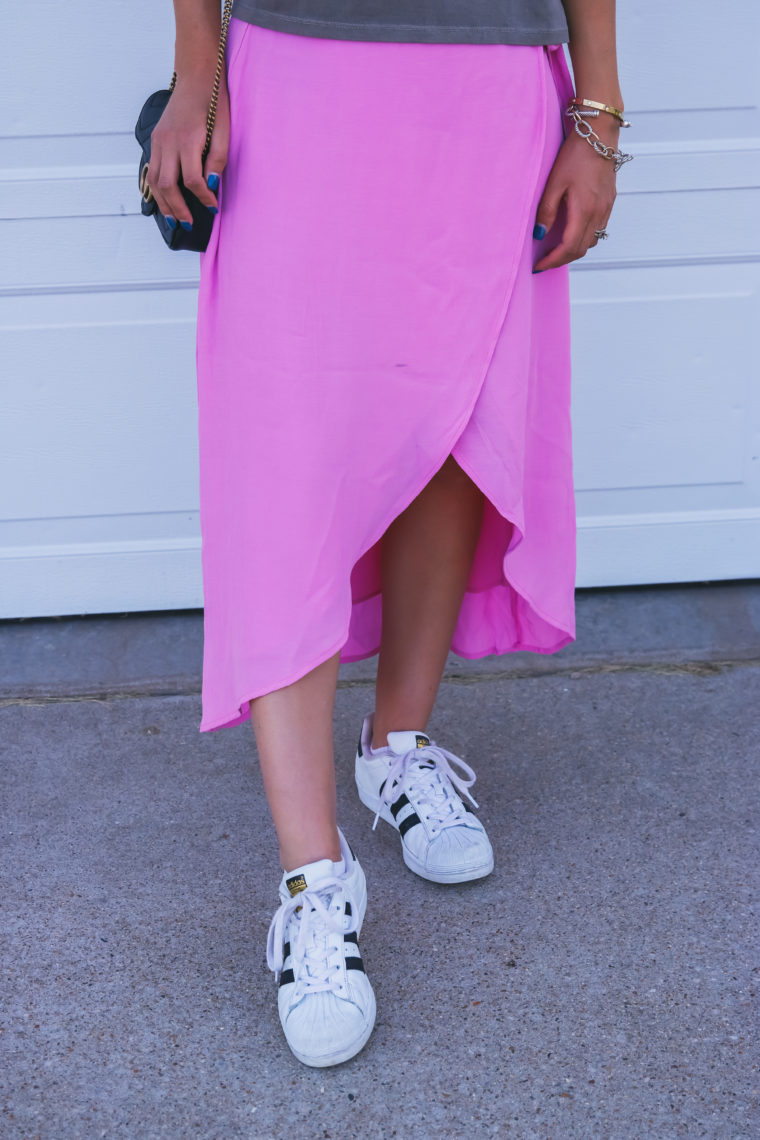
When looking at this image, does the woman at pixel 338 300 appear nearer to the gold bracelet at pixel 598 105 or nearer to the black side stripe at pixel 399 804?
the gold bracelet at pixel 598 105

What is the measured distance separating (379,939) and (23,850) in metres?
0.57

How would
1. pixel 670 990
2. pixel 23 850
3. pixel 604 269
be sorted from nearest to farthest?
pixel 670 990, pixel 23 850, pixel 604 269

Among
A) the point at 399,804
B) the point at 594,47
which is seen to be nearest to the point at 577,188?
the point at 594,47

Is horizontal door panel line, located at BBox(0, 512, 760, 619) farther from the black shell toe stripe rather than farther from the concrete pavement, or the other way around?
the black shell toe stripe

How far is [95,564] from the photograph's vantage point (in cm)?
227

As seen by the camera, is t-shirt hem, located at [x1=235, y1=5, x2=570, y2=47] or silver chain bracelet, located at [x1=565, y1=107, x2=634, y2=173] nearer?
t-shirt hem, located at [x1=235, y1=5, x2=570, y2=47]

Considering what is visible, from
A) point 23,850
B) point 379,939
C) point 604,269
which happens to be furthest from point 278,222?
point 604,269

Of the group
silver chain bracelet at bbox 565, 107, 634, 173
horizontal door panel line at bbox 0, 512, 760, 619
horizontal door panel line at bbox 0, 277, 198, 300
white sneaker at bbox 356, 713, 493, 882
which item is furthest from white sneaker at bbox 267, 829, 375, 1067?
horizontal door panel line at bbox 0, 277, 198, 300

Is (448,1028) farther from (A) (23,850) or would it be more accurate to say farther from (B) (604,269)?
(B) (604,269)

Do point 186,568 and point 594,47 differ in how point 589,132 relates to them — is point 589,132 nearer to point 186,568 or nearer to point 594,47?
point 594,47

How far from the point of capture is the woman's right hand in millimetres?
1157

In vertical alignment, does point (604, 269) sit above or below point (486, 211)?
below

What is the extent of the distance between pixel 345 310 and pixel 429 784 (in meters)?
0.69

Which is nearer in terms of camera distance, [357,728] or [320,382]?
[320,382]
